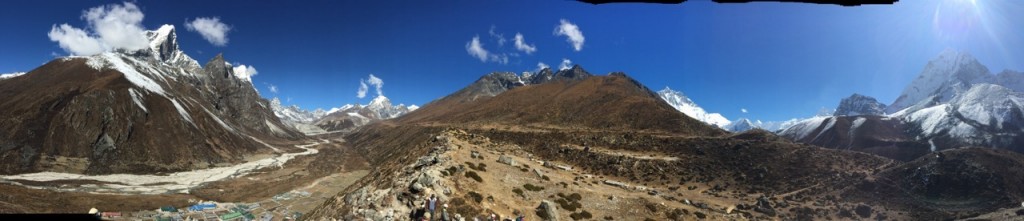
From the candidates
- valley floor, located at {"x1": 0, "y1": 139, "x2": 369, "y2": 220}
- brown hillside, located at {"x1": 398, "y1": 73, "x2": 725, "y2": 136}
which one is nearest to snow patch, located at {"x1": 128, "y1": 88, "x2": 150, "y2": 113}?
valley floor, located at {"x1": 0, "y1": 139, "x2": 369, "y2": 220}

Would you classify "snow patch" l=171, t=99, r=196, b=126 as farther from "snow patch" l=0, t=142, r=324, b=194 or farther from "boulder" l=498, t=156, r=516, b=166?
"boulder" l=498, t=156, r=516, b=166

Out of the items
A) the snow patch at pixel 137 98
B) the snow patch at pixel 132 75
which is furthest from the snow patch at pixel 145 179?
the snow patch at pixel 132 75

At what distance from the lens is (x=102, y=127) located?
4764 inches

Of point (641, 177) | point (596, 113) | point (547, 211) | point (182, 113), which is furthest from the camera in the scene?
point (182, 113)

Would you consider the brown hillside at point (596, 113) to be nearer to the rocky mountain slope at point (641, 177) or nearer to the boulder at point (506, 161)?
the rocky mountain slope at point (641, 177)

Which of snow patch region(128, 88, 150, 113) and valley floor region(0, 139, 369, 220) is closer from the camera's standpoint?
valley floor region(0, 139, 369, 220)

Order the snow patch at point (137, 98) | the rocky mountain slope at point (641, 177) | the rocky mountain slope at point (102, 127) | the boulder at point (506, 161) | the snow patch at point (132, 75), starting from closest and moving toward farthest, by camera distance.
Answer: the rocky mountain slope at point (641, 177)
the boulder at point (506, 161)
the rocky mountain slope at point (102, 127)
the snow patch at point (137, 98)
the snow patch at point (132, 75)

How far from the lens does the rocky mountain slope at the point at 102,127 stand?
107438 mm

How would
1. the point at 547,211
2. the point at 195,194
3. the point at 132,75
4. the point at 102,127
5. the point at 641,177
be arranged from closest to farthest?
the point at 547,211 < the point at 195,194 < the point at 641,177 < the point at 102,127 < the point at 132,75

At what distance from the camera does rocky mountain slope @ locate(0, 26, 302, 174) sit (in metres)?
107

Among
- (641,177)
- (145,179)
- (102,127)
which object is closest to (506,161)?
(641,177)

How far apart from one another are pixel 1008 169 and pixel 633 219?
3555 inches

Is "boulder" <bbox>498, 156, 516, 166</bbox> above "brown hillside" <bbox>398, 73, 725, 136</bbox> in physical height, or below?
below

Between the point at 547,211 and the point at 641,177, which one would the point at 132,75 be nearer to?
the point at 641,177
